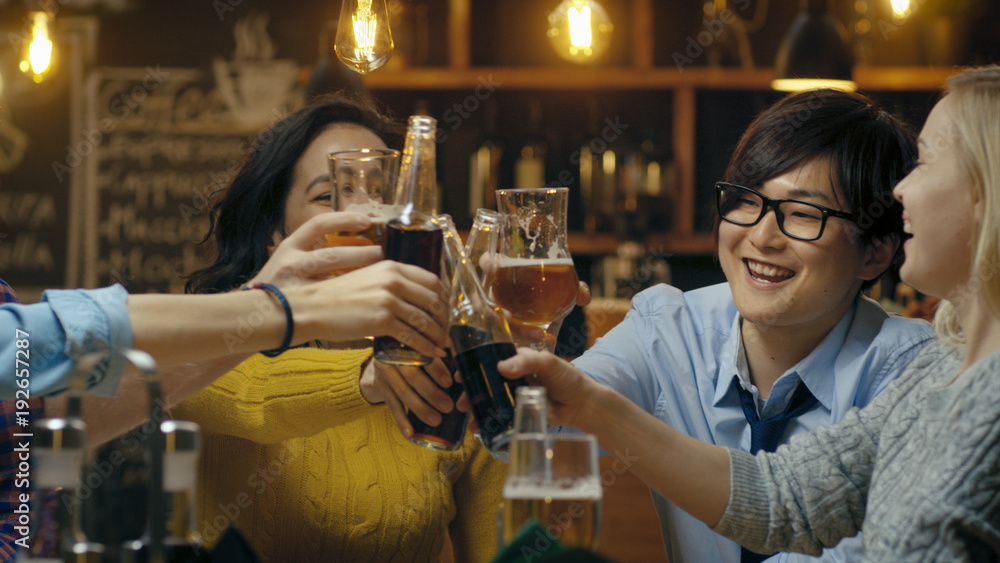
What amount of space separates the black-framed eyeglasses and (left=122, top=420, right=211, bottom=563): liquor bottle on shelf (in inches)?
42.5

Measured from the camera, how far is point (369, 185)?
3.20ft

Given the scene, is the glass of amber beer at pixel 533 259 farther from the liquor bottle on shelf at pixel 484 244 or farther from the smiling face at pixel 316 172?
Result: the smiling face at pixel 316 172

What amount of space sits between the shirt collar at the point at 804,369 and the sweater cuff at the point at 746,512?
41cm

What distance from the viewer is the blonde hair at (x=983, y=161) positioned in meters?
0.91

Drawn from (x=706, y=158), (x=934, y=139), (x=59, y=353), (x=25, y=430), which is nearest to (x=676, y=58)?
(x=706, y=158)

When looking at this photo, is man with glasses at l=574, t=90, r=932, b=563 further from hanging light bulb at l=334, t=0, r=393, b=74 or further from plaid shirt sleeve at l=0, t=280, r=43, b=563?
plaid shirt sleeve at l=0, t=280, r=43, b=563

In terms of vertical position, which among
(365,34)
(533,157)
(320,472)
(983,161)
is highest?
(533,157)

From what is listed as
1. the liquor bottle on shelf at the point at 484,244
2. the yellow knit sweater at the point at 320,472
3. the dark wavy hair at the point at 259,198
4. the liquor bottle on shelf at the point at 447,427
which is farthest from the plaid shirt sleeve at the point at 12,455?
the liquor bottle on shelf at the point at 484,244

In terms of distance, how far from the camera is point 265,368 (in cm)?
135

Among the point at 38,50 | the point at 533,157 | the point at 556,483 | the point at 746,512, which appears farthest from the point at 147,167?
the point at 556,483

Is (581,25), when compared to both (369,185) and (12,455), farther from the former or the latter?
(12,455)

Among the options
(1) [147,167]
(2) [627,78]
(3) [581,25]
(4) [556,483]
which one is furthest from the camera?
(1) [147,167]

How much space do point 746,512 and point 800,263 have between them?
528 millimetres

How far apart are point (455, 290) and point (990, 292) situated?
59cm
